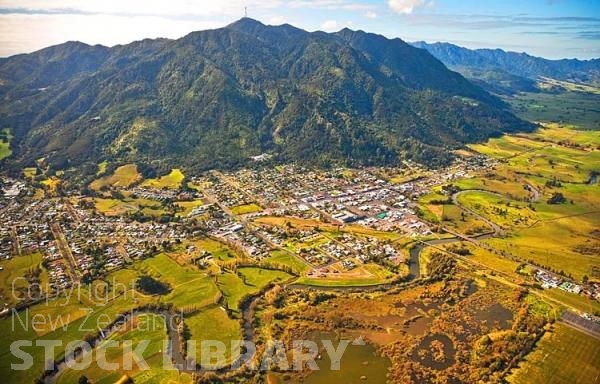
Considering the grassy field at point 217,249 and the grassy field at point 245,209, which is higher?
the grassy field at point 245,209

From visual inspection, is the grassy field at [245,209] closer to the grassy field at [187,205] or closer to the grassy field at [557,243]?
the grassy field at [187,205]

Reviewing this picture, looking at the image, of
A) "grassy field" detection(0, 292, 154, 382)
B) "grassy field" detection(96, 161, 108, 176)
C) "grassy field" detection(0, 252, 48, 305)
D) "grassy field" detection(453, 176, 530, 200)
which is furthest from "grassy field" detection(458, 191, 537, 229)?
"grassy field" detection(96, 161, 108, 176)

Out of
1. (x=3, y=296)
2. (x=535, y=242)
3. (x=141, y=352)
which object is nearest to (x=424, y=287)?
(x=535, y=242)

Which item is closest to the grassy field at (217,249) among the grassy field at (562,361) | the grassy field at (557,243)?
the grassy field at (562,361)

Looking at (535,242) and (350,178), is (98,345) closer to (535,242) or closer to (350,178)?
(535,242)

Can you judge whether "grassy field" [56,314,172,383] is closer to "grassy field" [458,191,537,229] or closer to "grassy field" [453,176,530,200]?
"grassy field" [458,191,537,229]

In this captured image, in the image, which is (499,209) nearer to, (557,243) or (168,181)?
(557,243)
